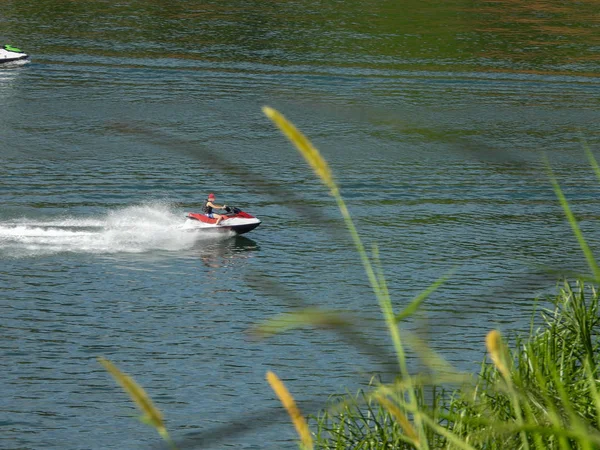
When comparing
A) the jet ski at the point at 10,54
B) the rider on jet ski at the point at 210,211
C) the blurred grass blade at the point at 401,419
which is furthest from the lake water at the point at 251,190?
the rider on jet ski at the point at 210,211

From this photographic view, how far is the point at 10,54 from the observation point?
9044 cm

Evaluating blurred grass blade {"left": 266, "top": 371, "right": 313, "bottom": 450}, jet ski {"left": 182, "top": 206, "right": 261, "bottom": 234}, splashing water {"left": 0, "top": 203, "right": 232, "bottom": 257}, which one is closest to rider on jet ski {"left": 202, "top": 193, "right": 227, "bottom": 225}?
jet ski {"left": 182, "top": 206, "right": 261, "bottom": 234}

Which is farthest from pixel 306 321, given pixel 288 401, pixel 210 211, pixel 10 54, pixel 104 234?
pixel 10 54

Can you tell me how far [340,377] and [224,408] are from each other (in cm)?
526

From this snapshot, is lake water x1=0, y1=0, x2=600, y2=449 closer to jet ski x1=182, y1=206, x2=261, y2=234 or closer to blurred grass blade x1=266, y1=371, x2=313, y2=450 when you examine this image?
blurred grass blade x1=266, y1=371, x2=313, y2=450

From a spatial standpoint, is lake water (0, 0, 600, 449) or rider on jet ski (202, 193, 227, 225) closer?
lake water (0, 0, 600, 449)

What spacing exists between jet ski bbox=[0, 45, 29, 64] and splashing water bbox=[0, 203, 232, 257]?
116 feet

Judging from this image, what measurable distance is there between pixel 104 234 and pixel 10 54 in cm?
3826

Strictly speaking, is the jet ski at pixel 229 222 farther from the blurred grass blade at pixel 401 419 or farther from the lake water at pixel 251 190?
the blurred grass blade at pixel 401 419

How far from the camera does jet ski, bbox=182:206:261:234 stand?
191 ft

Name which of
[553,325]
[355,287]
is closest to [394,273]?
[355,287]

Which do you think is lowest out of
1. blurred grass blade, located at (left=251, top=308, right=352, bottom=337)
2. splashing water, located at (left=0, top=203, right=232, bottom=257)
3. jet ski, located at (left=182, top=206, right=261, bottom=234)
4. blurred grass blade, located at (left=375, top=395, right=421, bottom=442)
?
splashing water, located at (left=0, top=203, right=232, bottom=257)

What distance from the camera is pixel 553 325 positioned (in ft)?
56.7

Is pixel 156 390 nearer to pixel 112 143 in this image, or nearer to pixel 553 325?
pixel 553 325
